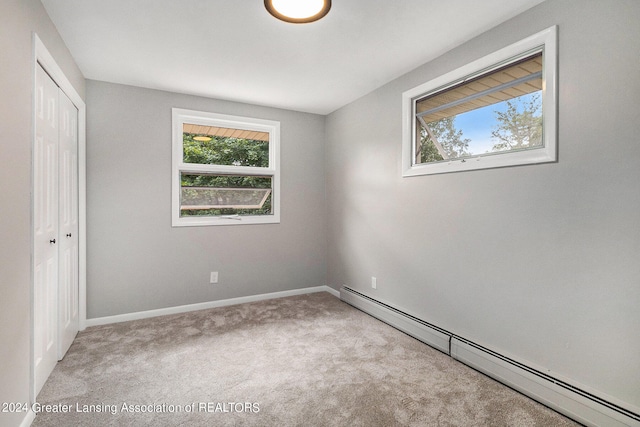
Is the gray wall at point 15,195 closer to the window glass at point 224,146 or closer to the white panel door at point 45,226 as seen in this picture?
the white panel door at point 45,226

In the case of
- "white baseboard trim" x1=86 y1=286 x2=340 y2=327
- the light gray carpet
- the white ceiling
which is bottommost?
the light gray carpet

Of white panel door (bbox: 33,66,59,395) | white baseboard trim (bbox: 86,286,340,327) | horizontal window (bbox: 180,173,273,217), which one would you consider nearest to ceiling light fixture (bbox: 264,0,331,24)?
white panel door (bbox: 33,66,59,395)

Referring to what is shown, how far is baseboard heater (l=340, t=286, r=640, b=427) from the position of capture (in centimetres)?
166

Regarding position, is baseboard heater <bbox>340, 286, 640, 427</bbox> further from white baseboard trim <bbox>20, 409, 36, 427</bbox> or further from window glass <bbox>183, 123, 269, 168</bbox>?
white baseboard trim <bbox>20, 409, 36, 427</bbox>

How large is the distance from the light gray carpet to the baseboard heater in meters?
0.06

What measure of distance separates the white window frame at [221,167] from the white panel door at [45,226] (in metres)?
1.23

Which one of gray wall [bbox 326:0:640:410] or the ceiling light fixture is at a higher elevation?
the ceiling light fixture

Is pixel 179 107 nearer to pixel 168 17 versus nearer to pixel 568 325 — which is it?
pixel 168 17

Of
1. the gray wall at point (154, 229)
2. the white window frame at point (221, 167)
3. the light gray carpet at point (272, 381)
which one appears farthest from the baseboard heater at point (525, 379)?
the white window frame at point (221, 167)

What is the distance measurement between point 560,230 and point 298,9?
6.67 ft

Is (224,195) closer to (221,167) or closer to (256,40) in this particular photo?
(221,167)

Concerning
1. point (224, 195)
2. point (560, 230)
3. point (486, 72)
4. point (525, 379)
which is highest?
point (486, 72)

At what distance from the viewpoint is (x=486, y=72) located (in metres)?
2.39

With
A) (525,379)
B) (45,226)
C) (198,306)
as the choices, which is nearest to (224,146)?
(198,306)
